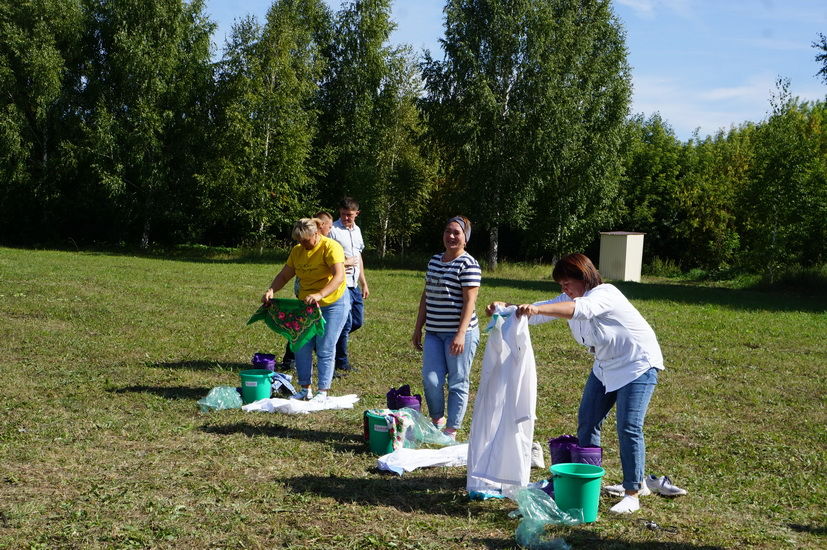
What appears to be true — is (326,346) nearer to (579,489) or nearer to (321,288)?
(321,288)

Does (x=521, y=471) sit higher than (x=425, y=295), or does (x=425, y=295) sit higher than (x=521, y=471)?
(x=425, y=295)

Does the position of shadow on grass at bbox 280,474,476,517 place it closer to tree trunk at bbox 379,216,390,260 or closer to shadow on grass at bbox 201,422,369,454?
shadow on grass at bbox 201,422,369,454

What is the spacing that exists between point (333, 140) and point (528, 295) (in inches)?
848

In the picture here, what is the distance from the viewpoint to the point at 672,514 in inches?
206

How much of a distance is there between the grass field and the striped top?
3.90 ft

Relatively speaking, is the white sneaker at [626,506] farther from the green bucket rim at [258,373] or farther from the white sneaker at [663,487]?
the green bucket rim at [258,373]

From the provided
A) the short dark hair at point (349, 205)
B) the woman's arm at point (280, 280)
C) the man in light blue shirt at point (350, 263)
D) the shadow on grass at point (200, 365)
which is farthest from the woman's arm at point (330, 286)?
the shadow on grass at point (200, 365)

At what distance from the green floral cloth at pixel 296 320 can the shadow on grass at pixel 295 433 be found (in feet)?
3.33

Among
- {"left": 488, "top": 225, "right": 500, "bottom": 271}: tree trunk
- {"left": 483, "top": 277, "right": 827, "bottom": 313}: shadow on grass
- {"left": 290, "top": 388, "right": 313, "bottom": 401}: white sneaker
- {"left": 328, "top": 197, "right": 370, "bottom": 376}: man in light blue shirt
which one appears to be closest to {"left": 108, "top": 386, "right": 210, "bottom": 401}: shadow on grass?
{"left": 290, "top": 388, "right": 313, "bottom": 401}: white sneaker

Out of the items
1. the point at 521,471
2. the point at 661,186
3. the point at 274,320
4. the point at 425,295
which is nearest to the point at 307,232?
the point at 274,320

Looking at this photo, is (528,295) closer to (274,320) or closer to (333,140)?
(274,320)

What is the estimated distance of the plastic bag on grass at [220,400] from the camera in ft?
25.6

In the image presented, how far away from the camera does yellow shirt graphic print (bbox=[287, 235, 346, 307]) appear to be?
25.9ft

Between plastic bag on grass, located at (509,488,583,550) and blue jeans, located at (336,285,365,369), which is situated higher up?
blue jeans, located at (336,285,365,369)
